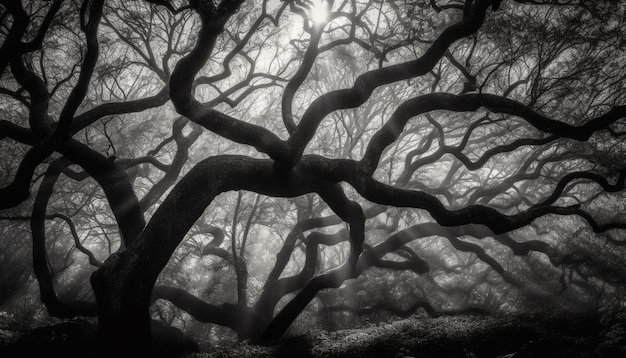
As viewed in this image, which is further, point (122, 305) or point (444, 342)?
point (444, 342)

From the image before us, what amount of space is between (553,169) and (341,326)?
9773mm

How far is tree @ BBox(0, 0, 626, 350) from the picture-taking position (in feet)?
17.2

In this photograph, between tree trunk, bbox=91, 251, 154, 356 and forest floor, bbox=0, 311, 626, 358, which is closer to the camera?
forest floor, bbox=0, 311, 626, 358

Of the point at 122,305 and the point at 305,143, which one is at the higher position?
the point at 305,143

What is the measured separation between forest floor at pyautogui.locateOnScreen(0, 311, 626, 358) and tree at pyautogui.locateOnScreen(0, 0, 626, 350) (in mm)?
1771

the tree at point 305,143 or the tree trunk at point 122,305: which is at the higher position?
the tree at point 305,143

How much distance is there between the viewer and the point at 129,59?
30.8 feet

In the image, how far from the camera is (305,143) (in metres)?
5.46

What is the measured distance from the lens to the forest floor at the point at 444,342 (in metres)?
3.57

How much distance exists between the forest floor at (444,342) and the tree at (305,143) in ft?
5.81

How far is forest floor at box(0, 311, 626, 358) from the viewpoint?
11.7 ft

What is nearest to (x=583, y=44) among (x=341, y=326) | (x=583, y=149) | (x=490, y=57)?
(x=490, y=57)

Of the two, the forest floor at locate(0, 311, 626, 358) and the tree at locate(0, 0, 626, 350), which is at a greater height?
the tree at locate(0, 0, 626, 350)

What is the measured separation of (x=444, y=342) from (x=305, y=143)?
361cm
